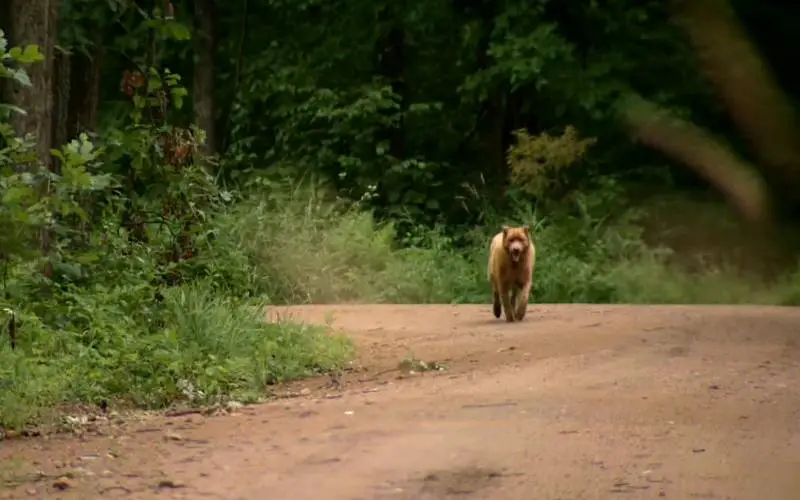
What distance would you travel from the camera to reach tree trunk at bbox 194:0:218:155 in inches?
942

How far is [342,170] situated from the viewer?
2381 cm

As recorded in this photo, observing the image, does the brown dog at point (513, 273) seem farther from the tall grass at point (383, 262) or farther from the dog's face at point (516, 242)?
the tall grass at point (383, 262)

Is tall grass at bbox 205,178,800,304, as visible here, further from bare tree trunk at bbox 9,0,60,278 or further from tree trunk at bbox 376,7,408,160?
bare tree trunk at bbox 9,0,60,278

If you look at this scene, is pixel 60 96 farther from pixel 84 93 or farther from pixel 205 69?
pixel 205 69

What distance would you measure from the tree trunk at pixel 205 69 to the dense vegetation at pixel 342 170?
0.07 m

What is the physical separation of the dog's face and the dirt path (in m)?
2.85

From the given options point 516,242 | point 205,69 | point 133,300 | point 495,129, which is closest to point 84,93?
point 516,242

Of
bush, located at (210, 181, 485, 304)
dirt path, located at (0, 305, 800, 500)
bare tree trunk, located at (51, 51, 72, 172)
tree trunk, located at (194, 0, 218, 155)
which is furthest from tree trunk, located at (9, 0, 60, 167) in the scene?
tree trunk, located at (194, 0, 218, 155)

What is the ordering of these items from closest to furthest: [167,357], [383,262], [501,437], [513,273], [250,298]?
[501,437], [167,357], [250,298], [513,273], [383,262]

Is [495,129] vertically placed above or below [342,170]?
above

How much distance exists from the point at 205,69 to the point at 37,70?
1588 cm

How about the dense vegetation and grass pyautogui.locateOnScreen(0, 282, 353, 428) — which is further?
grass pyautogui.locateOnScreen(0, 282, 353, 428)

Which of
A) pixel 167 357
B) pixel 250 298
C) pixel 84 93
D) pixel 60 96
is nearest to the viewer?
pixel 167 357

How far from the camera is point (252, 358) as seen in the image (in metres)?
8.73
